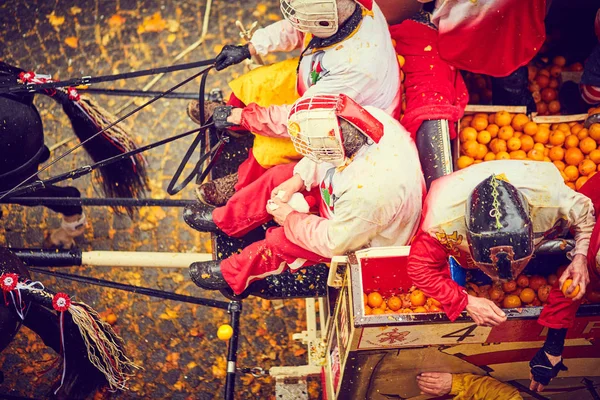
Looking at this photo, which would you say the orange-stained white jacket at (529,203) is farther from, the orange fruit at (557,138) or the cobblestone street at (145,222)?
the cobblestone street at (145,222)

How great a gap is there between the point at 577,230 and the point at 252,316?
9.52 ft

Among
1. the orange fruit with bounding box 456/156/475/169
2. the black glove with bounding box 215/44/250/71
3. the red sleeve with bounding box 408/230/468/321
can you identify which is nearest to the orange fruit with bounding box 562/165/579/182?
the orange fruit with bounding box 456/156/475/169

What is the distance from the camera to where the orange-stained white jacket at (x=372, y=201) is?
2975 millimetres

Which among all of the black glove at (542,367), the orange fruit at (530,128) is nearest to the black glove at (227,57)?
the orange fruit at (530,128)

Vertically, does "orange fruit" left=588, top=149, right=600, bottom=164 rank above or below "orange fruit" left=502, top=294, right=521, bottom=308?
above

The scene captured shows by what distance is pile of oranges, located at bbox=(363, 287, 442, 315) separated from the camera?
Result: 326 cm

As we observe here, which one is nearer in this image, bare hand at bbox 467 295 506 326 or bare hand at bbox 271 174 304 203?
bare hand at bbox 467 295 506 326

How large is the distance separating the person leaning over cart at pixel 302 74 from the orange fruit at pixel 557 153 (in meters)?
1.23

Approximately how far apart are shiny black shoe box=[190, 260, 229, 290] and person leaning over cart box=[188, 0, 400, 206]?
0.51 m

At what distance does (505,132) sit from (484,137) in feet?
0.55

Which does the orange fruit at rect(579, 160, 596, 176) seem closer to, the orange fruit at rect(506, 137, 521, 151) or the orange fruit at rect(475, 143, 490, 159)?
the orange fruit at rect(506, 137, 521, 151)

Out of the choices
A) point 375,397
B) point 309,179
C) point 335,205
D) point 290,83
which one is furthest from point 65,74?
point 375,397

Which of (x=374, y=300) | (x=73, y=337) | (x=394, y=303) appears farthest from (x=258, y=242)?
(x=73, y=337)

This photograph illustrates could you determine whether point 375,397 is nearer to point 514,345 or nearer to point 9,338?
point 514,345
